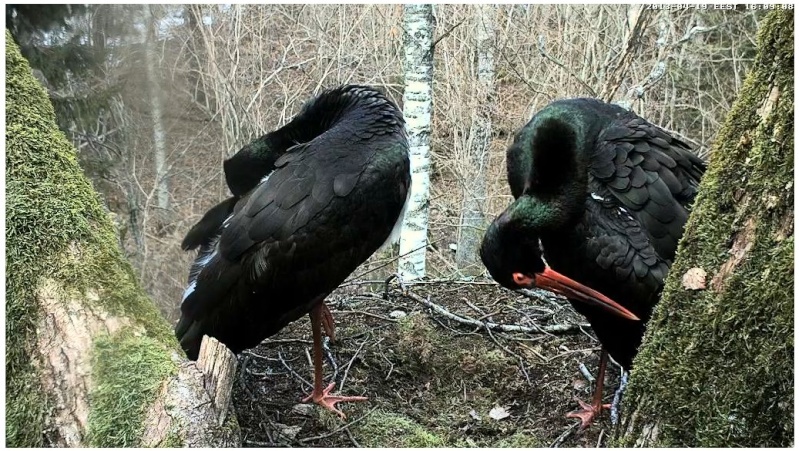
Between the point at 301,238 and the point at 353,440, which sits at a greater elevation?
the point at 301,238

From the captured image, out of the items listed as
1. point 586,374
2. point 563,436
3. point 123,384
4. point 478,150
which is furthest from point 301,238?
point 478,150

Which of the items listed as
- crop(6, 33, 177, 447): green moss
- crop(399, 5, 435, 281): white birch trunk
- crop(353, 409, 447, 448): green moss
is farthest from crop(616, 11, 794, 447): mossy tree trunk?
crop(399, 5, 435, 281): white birch trunk

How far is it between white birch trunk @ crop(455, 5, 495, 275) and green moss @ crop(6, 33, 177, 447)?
647 centimetres

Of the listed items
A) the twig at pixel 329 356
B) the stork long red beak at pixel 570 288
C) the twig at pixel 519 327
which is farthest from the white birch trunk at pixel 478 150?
the stork long red beak at pixel 570 288

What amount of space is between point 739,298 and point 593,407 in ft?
6.01

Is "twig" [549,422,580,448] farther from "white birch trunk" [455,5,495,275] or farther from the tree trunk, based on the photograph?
the tree trunk

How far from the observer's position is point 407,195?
11.7 feet

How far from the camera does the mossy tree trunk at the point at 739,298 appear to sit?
1.51 m

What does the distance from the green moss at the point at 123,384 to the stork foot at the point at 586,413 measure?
1973mm

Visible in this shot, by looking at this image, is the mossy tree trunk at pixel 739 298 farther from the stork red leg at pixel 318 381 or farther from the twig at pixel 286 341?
the twig at pixel 286 341

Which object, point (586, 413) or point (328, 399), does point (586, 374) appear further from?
point (328, 399)

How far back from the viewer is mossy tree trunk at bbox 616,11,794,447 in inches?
59.4

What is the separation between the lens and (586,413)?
10.5 ft

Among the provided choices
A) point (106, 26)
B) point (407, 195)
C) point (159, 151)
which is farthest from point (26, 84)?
point (159, 151)
